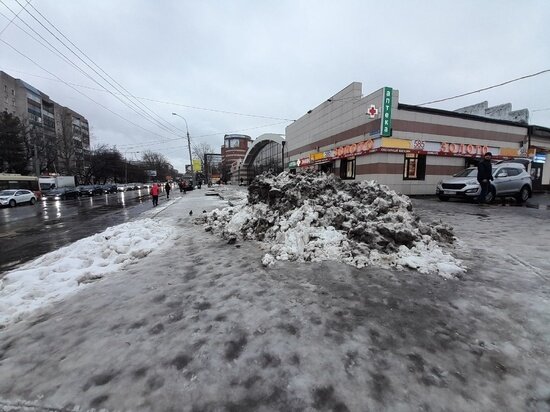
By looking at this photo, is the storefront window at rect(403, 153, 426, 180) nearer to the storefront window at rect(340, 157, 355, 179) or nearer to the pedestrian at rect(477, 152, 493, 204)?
the storefront window at rect(340, 157, 355, 179)

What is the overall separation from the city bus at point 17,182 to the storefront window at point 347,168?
32423 mm

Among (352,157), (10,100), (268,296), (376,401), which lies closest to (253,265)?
(268,296)

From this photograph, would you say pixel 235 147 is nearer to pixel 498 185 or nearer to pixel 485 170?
pixel 498 185

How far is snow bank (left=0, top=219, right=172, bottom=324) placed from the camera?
139 inches

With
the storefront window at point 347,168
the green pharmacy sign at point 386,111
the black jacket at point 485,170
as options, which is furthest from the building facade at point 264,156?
the black jacket at point 485,170

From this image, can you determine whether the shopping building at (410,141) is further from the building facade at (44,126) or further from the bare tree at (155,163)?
the bare tree at (155,163)

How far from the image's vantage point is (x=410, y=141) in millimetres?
17547

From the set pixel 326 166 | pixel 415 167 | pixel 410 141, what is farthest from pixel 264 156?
pixel 410 141

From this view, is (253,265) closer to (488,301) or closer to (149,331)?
(149,331)

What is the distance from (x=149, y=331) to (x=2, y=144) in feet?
172

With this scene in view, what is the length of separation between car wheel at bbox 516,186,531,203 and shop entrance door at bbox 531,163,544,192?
1129cm

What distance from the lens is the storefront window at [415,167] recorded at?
18406mm

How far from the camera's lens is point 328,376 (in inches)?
77.9

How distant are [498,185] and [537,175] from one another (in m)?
14.9
